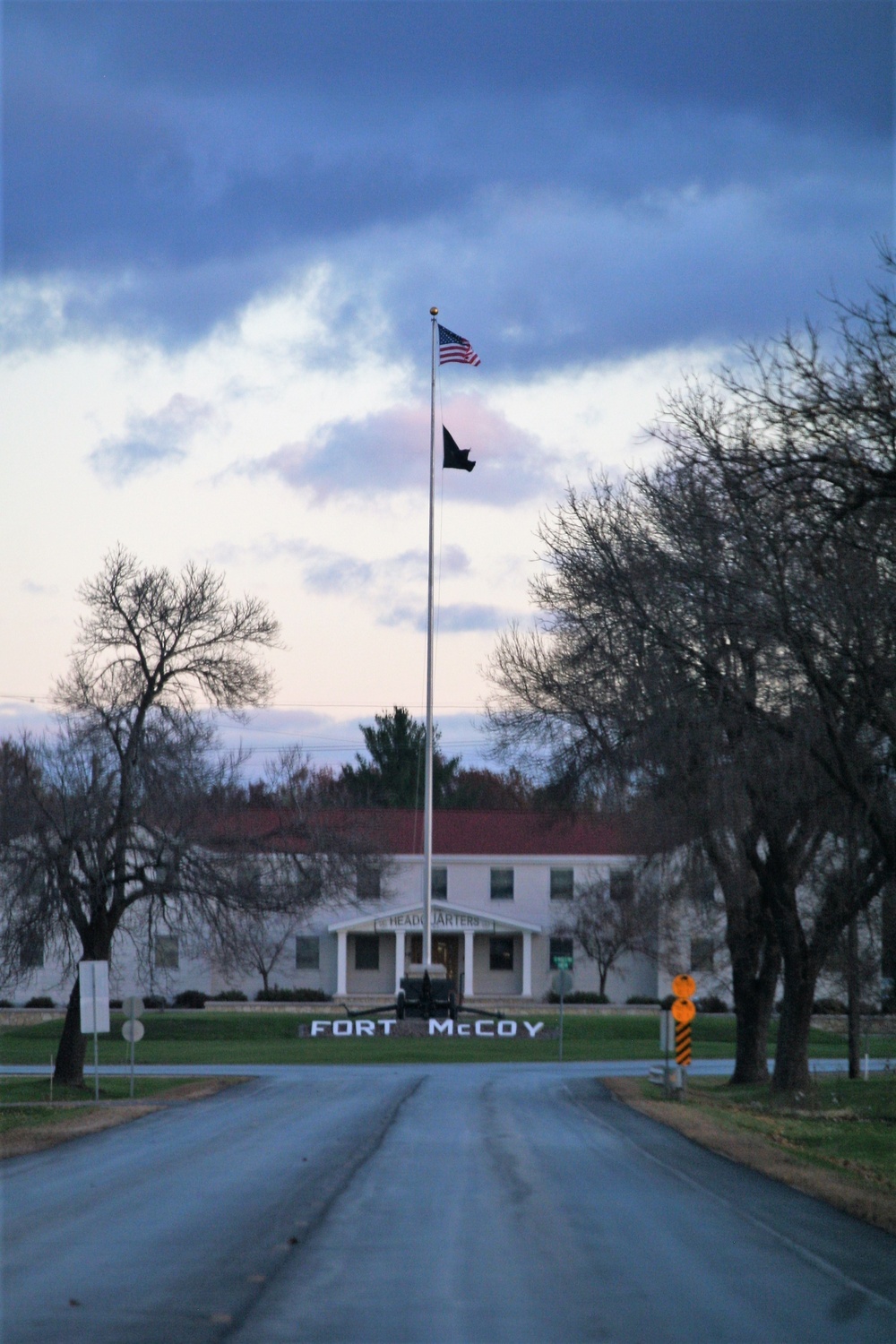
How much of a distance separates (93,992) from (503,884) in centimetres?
4433

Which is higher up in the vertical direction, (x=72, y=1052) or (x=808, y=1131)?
(x=72, y=1052)

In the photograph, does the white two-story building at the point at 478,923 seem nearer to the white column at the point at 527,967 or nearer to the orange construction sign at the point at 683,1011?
the white column at the point at 527,967

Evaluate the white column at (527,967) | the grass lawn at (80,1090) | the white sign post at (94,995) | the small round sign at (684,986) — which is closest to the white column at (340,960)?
the white column at (527,967)

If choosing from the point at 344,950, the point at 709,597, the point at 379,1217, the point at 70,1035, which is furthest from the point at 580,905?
the point at 379,1217

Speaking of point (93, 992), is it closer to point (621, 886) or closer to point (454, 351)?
point (454, 351)

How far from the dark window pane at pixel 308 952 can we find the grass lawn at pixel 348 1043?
808 cm

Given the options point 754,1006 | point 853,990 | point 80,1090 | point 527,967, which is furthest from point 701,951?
point 80,1090

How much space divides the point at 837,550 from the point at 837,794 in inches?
271

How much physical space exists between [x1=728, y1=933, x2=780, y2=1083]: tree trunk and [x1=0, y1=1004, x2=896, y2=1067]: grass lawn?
1449 cm

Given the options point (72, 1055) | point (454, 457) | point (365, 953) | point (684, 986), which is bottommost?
point (72, 1055)

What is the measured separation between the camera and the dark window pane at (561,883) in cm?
6844

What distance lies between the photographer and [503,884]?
6919 cm

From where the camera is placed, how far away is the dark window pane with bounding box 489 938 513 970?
67.9 m

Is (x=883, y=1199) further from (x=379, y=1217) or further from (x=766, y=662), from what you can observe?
(x=766, y=662)
